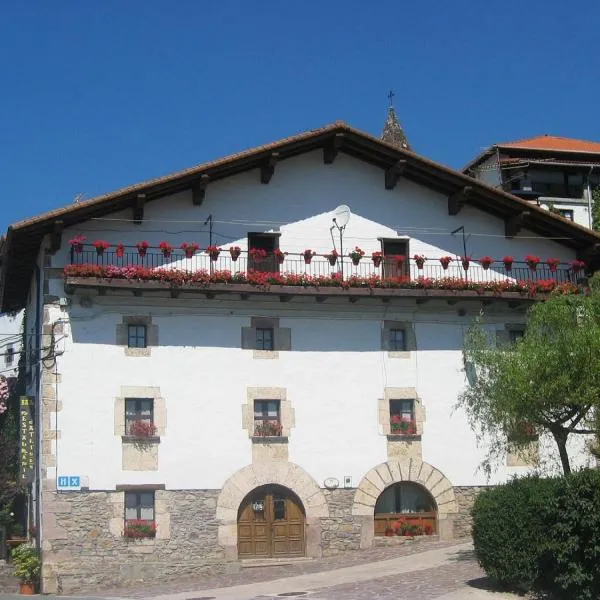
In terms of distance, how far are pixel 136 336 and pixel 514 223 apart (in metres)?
10.6

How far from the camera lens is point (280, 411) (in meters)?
26.5

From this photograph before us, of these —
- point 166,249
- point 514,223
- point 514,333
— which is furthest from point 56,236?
point 514,223

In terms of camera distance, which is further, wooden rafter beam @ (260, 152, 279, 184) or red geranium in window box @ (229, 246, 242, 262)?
wooden rafter beam @ (260, 152, 279, 184)

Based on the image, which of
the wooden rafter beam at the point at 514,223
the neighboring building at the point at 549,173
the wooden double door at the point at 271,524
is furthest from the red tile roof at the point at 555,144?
the wooden double door at the point at 271,524

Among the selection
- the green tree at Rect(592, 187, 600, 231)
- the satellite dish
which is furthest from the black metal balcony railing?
the green tree at Rect(592, 187, 600, 231)

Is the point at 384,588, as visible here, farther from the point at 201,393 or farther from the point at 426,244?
the point at 426,244

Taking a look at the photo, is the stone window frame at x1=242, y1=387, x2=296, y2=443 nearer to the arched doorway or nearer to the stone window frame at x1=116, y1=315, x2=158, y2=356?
→ the stone window frame at x1=116, y1=315, x2=158, y2=356

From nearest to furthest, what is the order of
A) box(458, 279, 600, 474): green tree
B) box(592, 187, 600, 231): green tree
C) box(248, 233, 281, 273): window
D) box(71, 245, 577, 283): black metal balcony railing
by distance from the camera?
box(458, 279, 600, 474): green tree
box(71, 245, 577, 283): black metal balcony railing
box(248, 233, 281, 273): window
box(592, 187, 600, 231): green tree

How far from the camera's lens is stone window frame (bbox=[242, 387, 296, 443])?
26203 mm

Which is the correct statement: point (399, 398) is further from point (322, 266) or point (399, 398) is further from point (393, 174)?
point (393, 174)

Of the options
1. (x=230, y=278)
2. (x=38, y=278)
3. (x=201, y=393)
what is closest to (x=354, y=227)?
(x=230, y=278)

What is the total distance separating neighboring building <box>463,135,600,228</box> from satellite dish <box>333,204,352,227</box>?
92.3 feet

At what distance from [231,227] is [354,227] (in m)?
3.28

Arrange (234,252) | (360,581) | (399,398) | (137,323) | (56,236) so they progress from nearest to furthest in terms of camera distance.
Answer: (360,581) → (56,236) → (137,323) → (234,252) → (399,398)
